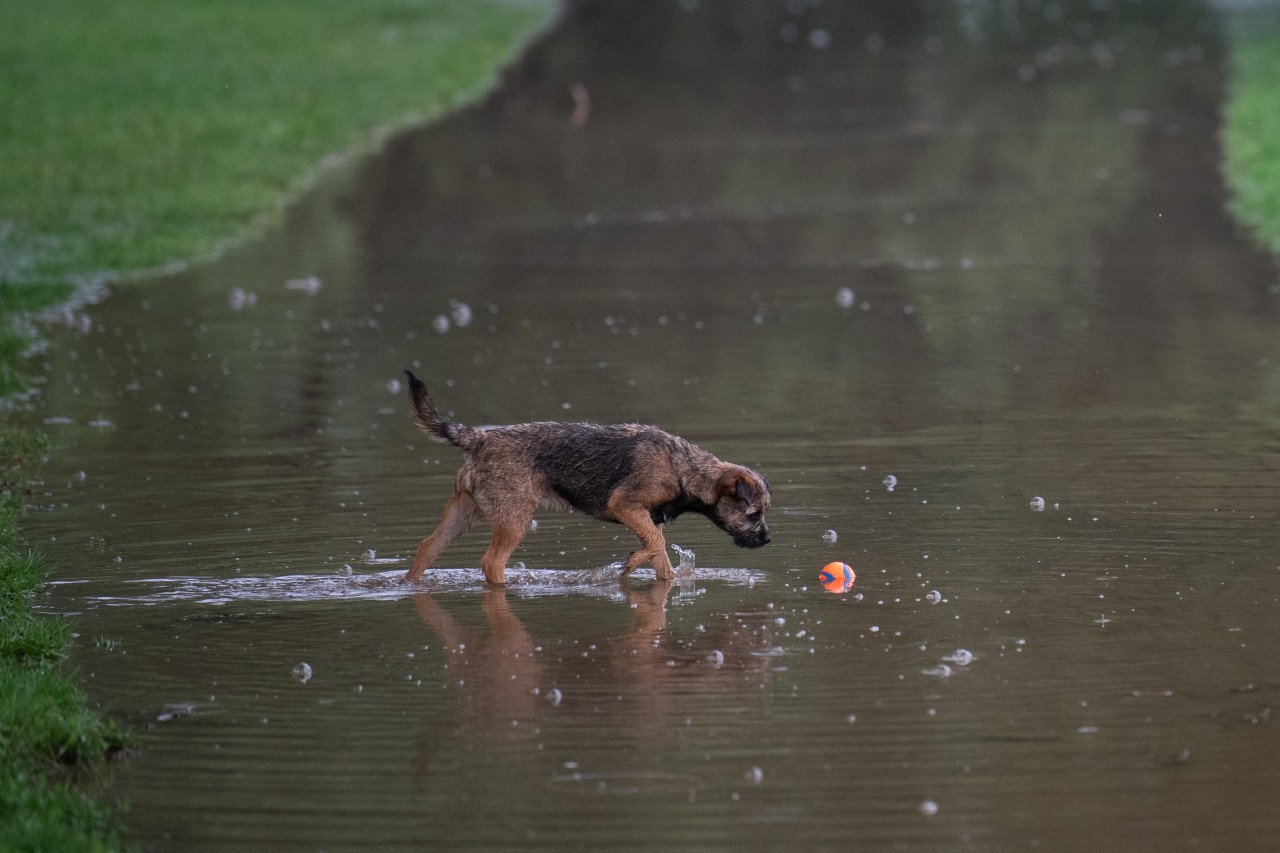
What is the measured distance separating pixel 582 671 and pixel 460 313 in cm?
Result: 887

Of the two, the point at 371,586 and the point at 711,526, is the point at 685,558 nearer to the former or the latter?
the point at 711,526

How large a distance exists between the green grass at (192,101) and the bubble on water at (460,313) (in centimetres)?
359

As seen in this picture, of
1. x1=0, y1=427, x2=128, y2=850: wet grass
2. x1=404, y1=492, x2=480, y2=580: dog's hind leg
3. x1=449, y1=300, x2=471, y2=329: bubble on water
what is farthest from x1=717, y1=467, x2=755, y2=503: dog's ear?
x1=449, y1=300, x2=471, y2=329: bubble on water

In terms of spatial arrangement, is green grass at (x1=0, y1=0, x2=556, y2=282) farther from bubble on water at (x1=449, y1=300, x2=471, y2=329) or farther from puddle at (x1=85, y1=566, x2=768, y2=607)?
puddle at (x1=85, y1=566, x2=768, y2=607)

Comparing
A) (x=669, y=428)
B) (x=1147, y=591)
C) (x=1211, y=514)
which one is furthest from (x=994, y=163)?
(x=1147, y=591)

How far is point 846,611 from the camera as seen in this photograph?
28.1 feet

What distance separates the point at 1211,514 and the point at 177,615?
15.5 feet

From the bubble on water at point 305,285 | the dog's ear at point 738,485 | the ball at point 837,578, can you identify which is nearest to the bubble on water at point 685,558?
the dog's ear at point 738,485

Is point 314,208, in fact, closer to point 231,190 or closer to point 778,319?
point 231,190

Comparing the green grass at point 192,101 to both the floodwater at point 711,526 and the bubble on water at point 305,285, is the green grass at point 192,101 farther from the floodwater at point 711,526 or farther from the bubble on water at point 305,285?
the bubble on water at point 305,285

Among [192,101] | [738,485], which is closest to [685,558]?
[738,485]

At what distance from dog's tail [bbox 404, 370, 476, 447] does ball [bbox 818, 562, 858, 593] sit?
5.50 ft

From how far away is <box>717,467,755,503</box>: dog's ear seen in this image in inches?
366

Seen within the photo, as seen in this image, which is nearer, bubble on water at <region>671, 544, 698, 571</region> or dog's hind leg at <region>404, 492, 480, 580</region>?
dog's hind leg at <region>404, 492, 480, 580</region>
